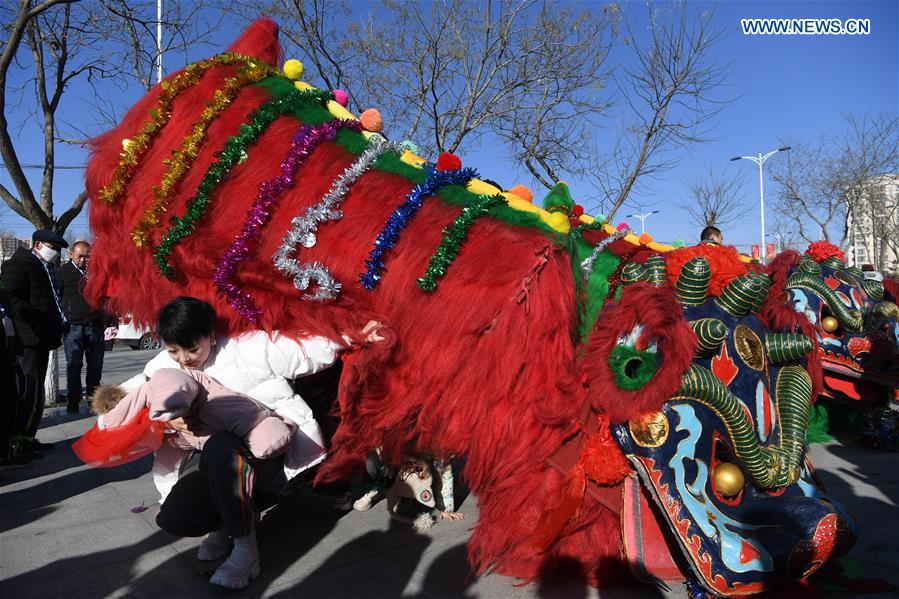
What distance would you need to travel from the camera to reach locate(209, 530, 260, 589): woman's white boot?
2.76 meters

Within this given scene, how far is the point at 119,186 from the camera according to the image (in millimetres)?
3285

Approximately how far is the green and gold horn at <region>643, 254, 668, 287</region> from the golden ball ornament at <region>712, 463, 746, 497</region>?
0.76 metres

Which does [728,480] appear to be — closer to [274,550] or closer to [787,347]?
[787,347]

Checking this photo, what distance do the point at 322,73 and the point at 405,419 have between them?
5.46 meters

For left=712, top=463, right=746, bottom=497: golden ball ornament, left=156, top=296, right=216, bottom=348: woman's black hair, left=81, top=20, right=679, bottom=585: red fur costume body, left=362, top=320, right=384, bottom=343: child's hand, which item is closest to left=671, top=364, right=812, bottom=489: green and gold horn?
→ left=712, top=463, right=746, bottom=497: golden ball ornament

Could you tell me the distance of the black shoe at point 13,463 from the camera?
471 centimetres

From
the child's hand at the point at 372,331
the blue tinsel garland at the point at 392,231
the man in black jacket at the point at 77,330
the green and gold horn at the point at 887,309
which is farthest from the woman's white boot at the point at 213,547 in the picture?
the green and gold horn at the point at 887,309

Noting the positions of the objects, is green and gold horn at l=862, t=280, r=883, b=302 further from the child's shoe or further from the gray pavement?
the child's shoe

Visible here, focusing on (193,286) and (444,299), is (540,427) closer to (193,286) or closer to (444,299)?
(444,299)

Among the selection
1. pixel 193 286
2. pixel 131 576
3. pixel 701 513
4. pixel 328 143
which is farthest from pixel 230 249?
pixel 701 513

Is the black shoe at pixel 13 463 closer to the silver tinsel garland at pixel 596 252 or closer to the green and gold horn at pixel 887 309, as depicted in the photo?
the silver tinsel garland at pixel 596 252

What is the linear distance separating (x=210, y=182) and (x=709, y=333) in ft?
7.58

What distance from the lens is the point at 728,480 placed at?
2.47 meters

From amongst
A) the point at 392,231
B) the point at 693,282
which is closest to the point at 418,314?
the point at 392,231
